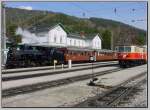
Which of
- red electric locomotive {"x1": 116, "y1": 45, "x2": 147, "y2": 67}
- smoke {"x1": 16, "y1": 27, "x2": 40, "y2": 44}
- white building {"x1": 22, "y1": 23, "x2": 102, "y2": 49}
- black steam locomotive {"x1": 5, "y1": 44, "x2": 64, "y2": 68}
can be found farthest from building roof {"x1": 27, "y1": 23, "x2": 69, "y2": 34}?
red electric locomotive {"x1": 116, "y1": 45, "x2": 147, "y2": 67}

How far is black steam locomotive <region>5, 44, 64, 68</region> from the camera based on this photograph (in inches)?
1574

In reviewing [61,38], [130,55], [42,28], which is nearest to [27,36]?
[61,38]

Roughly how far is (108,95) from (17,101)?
443cm

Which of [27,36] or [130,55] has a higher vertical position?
[27,36]

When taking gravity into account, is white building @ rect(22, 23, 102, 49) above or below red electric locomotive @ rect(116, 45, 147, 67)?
above

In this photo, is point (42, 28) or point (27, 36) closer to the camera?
point (42, 28)

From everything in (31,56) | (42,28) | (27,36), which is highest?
(42,28)

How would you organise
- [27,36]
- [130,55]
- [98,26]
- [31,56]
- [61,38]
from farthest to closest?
[27,36] < [61,38] < [31,56] < [130,55] < [98,26]

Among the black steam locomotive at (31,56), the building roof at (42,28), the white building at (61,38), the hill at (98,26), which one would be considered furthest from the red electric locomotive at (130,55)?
the black steam locomotive at (31,56)

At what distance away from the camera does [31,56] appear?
138 ft

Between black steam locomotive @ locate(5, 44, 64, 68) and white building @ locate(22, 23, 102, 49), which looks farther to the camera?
Result: white building @ locate(22, 23, 102, 49)

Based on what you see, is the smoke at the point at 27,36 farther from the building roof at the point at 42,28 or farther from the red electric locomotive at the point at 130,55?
the red electric locomotive at the point at 130,55

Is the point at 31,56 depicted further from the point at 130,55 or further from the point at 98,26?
the point at 98,26

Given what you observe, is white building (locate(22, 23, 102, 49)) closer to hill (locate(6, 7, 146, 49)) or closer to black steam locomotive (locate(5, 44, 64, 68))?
hill (locate(6, 7, 146, 49))
